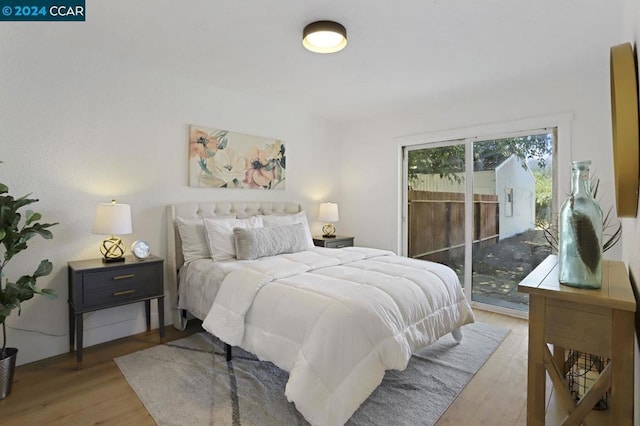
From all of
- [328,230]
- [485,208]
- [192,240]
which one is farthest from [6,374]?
[485,208]

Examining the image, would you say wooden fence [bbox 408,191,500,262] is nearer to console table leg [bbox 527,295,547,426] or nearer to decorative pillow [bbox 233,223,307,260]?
decorative pillow [bbox 233,223,307,260]

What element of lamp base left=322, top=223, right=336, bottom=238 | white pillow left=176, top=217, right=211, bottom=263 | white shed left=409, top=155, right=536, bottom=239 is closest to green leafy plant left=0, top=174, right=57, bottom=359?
white pillow left=176, top=217, right=211, bottom=263

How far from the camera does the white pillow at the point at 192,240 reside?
3092 mm

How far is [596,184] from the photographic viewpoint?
2982 mm

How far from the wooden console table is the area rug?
2.66ft

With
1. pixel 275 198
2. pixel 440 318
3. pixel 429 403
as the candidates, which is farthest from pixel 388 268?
pixel 275 198

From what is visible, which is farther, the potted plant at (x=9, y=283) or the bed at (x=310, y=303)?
the potted plant at (x=9, y=283)

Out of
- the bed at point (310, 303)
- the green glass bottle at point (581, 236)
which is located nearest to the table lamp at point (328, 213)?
the bed at point (310, 303)

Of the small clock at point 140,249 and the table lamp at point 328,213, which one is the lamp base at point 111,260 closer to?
the small clock at point 140,249

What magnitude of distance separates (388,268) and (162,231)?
2.25m

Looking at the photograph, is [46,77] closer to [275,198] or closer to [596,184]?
[275,198]

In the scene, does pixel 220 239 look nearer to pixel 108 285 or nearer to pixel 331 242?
pixel 108 285

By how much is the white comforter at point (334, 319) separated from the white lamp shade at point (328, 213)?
1.83 m

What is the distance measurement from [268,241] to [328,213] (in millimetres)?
1565
